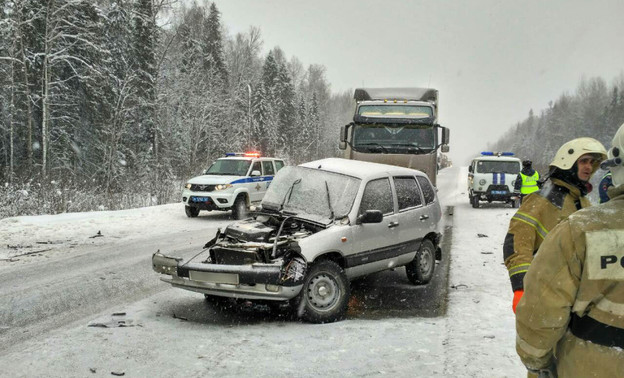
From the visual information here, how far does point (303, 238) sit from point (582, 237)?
424 centimetres

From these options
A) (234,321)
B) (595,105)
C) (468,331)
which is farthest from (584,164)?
(595,105)

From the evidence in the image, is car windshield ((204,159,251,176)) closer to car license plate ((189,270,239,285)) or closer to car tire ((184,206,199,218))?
car tire ((184,206,199,218))

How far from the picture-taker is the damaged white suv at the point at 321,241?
573cm

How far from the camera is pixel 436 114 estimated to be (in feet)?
49.0

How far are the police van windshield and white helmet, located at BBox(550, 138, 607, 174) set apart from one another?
17.7 meters

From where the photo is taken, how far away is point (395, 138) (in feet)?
46.6

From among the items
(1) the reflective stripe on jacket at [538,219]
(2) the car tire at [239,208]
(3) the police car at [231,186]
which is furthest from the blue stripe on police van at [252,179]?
(1) the reflective stripe on jacket at [538,219]

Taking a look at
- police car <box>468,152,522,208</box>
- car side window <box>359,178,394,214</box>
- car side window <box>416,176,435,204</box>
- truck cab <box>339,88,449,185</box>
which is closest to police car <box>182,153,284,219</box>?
truck cab <box>339,88,449,185</box>

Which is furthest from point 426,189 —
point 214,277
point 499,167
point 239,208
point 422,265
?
point 499,167

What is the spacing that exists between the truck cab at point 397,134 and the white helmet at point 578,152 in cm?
995

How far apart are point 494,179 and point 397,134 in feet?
26.1

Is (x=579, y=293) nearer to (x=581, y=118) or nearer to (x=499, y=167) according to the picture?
(x=499, y=167)

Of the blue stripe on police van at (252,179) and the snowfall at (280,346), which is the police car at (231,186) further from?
the snowfall at (280,346)

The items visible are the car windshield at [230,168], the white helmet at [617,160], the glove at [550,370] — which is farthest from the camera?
the car windshield at [230,168]
